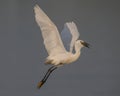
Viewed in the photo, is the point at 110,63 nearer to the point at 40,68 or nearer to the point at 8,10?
the point at 40,68

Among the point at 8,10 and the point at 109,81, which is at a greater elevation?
the point at 8,10

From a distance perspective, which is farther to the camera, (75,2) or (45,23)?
(75,2)

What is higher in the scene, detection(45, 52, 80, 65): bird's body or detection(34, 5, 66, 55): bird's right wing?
detection(34, 5, 66, 55): bird's right wing

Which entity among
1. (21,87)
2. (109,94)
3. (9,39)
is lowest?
(109,94)

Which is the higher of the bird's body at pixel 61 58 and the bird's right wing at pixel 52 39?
the bird's right wing at pixel 52 39

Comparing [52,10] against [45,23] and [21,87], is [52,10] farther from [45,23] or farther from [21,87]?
[45,23]

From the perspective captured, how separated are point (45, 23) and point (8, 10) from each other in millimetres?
1413

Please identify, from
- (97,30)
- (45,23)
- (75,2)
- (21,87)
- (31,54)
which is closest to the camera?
(45,23)

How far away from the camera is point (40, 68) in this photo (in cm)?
217

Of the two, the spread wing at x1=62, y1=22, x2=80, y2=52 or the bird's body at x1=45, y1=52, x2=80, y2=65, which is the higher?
the spread wing at x1=62, y1=22, x2=80, y2=52

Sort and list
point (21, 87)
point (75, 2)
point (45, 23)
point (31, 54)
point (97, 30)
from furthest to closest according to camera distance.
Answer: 1. point (75, 2)
2. point (97, 30)
3. point (31, 54)
4. point (21, 87)
5. point (45, 23)

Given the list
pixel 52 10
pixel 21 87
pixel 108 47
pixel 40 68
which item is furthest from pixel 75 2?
pixel 21 87

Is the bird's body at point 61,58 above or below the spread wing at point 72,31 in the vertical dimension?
below

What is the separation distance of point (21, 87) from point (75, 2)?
0.78 m
